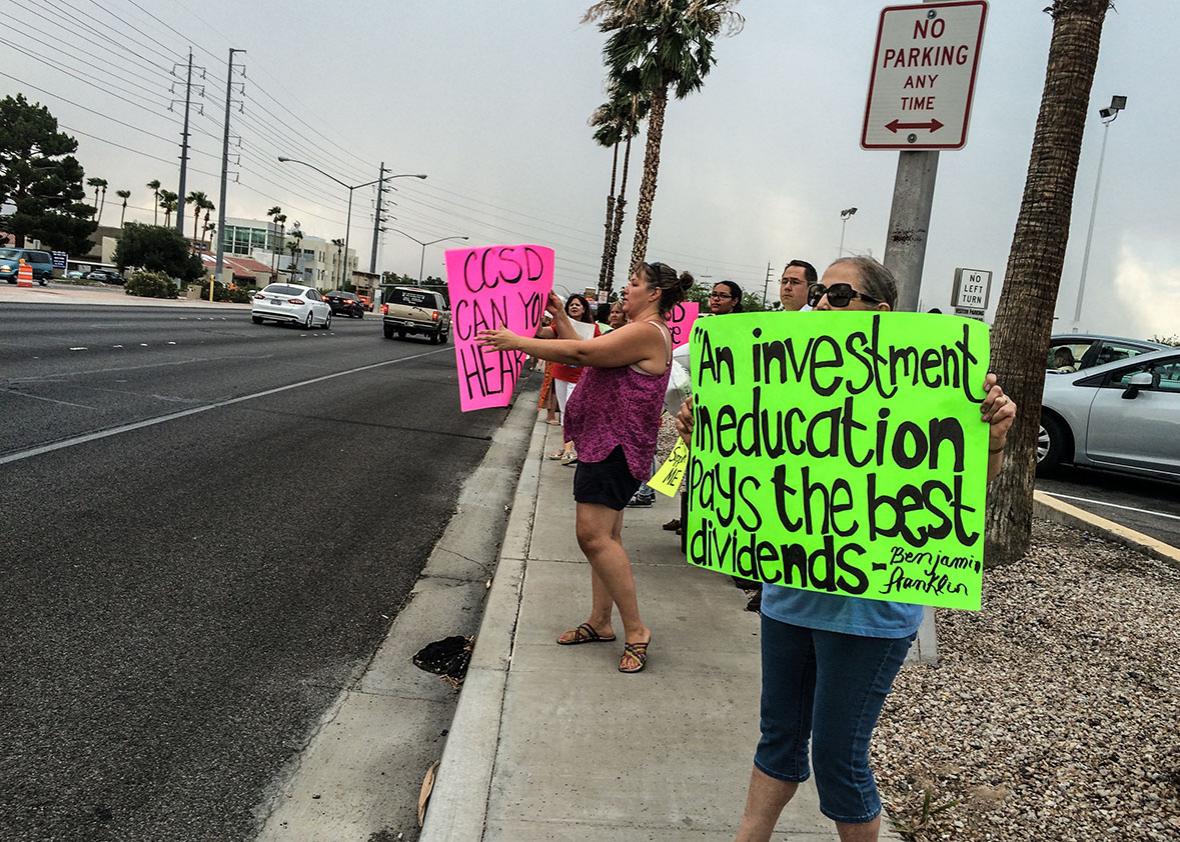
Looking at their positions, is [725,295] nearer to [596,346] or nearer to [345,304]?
[596,346]

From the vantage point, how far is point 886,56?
418cm

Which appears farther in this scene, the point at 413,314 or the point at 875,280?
the point at 413,314

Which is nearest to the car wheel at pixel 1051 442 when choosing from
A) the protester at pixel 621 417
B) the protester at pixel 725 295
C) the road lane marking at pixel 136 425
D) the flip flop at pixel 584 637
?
the protester at pixel 725 295

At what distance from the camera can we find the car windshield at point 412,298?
107 ft

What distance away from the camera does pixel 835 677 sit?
2.19 metres

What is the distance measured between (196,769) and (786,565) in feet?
7.26

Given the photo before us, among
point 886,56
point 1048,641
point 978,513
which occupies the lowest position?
point 1048,641

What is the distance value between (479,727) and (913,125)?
10.5ft

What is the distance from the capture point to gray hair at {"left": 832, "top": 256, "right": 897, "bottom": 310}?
238 cm

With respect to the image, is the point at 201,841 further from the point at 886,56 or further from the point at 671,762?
the point at 886,56

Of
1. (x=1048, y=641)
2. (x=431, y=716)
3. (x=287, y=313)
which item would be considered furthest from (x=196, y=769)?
(x=287, y=313)

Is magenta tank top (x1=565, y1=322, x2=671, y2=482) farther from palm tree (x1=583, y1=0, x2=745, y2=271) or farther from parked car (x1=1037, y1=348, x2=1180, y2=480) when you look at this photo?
palm tree (x1=583, y1=0, x2=745, y2=271)

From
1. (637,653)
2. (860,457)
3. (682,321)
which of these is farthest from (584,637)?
(682,321)

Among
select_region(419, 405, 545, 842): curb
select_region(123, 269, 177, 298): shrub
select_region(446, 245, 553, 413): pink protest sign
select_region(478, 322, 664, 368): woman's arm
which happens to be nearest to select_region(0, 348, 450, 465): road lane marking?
select_region(419, 405, 545, 842): curb
